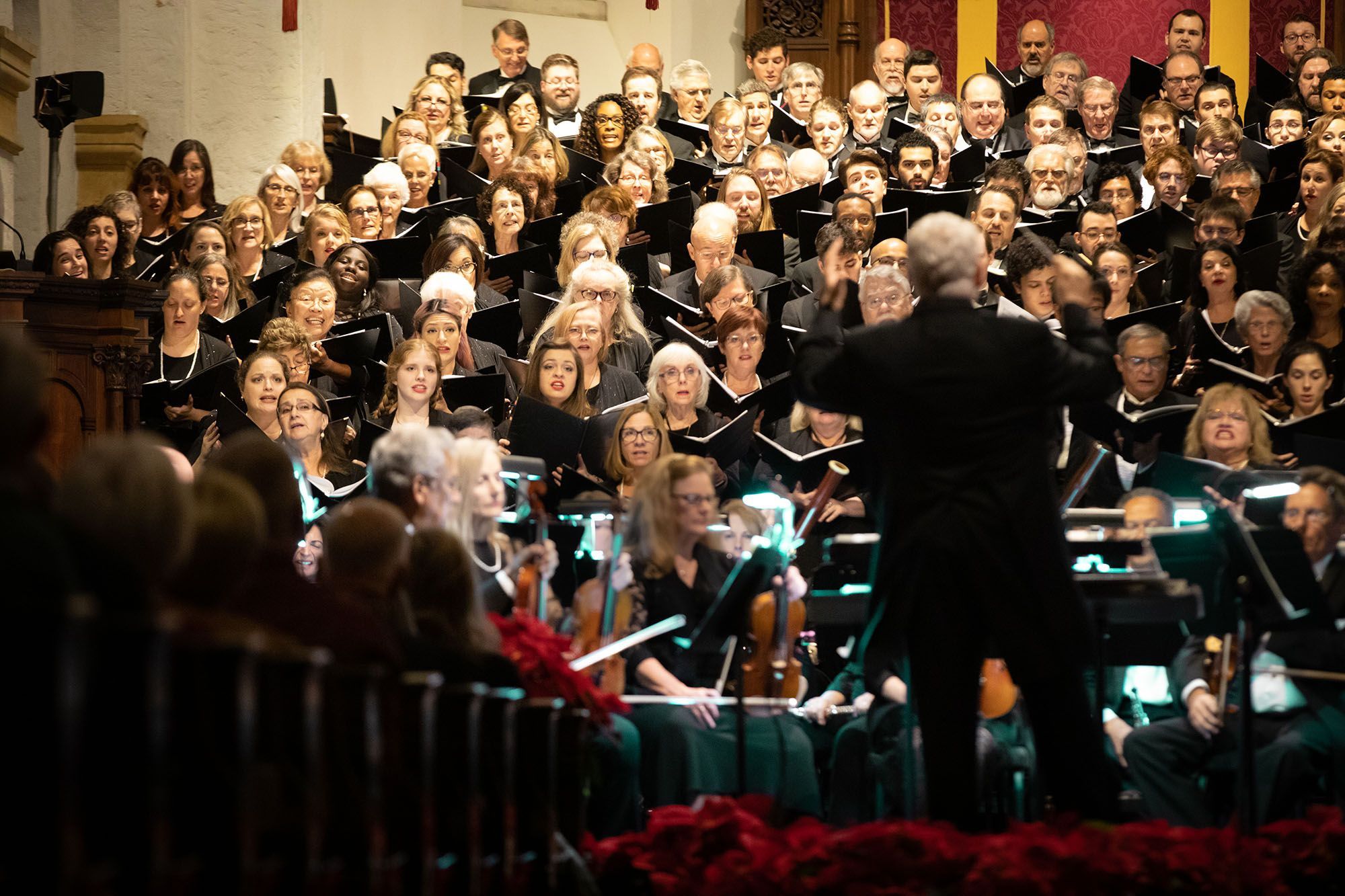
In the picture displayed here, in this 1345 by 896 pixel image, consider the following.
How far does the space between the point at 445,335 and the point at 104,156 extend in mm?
3541

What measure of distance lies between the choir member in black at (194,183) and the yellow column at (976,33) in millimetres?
6544

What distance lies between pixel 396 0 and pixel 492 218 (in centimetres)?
556

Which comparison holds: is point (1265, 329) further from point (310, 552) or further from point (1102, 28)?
point (1102, 28)

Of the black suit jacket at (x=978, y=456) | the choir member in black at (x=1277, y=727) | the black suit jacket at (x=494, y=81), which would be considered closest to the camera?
the black suit jacket at (x=978, y=456)

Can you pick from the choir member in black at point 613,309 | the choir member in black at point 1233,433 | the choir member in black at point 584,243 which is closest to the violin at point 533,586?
the choir member in black at point 613,309

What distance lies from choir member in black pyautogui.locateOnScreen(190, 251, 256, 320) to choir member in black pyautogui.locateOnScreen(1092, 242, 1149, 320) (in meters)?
3.11

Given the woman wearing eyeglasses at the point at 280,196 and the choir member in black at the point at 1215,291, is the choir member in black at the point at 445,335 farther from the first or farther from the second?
the choir member in black at the point at 1215,291

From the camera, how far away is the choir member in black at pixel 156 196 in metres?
7.60

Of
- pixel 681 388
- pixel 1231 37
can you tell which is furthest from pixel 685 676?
pixel 1231 37

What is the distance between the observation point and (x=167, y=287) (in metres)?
6.37

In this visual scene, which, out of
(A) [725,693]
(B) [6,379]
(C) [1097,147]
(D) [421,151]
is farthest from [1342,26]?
(B) [6,379]

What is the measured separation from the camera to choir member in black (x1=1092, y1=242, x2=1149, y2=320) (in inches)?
254

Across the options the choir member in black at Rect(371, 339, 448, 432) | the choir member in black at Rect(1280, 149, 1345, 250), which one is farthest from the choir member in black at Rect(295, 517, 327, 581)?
the choir member in black at Rect(1280, 149, 1345, 250)

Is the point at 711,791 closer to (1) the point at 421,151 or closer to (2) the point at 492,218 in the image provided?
(2) the point at 492,218
